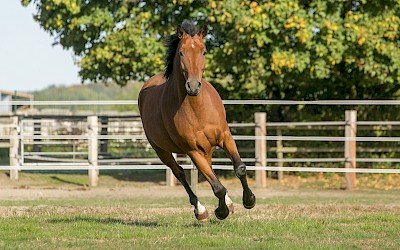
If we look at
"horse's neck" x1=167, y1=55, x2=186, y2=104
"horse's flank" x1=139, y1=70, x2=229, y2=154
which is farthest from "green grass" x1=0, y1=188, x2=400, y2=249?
"horse's neck" x1=167, y1=55, x2=186, y2=104

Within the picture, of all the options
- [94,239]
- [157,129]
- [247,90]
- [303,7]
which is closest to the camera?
[94,239]

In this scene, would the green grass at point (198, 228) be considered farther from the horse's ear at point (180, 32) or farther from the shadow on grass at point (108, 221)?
the horse's ear at point (180, 32)

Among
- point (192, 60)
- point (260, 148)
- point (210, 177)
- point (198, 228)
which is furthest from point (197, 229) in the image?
point (260, 148)

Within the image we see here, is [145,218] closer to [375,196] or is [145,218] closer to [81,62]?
[375,196]

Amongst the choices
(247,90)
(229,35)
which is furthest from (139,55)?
(247,90)

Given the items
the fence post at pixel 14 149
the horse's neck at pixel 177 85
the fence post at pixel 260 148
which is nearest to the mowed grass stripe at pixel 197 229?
the horse's neck at pixel 177 85

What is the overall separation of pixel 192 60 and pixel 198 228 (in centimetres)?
181

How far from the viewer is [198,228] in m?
8.45

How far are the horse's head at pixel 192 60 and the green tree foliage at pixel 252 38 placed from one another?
847cm

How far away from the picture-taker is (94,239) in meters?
7.71

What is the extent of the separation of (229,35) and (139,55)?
6.71 feet

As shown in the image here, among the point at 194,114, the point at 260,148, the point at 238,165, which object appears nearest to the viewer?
the point at 194,114

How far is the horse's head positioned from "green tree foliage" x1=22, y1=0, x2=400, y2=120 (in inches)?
334

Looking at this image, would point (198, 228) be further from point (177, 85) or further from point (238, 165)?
point (177, 85)
